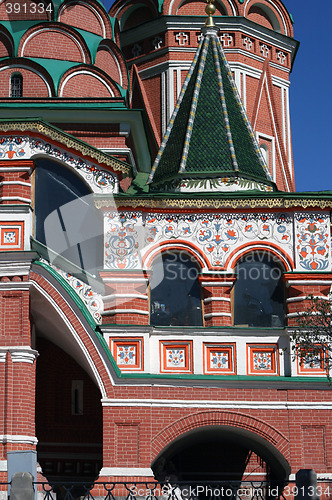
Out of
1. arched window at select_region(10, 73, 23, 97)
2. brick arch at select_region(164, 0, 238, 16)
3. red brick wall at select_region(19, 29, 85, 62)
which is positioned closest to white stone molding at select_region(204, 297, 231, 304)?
arched window at select_region(10, 73, 23, 97)

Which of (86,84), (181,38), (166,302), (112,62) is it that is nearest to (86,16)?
(112,62)

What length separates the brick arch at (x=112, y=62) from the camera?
19.8 meters

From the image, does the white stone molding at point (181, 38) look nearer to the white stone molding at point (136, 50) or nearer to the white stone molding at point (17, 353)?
the white stone molding at point (136, 50)

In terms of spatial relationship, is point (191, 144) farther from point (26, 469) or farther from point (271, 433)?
point (26, 469)

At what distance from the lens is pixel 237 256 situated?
15.0 metres

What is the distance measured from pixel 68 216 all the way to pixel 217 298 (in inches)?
104

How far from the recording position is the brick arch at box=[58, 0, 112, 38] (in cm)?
1969

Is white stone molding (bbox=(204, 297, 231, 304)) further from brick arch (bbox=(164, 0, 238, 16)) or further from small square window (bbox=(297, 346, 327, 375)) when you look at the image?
brick arch (bbox=(164, 0, 238, 16))

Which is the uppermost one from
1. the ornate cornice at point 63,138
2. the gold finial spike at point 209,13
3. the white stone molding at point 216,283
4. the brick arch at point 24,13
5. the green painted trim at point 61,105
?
the brick arch at point 24,13

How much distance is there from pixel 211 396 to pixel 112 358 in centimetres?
155

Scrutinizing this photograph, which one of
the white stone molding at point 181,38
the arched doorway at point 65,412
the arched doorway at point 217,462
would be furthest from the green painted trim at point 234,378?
the white stone molding at point 181,38

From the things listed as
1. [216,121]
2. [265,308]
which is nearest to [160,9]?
[216,121]

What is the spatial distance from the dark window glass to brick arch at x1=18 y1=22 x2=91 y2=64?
4.78 meters

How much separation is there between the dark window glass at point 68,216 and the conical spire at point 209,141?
1.62 m
